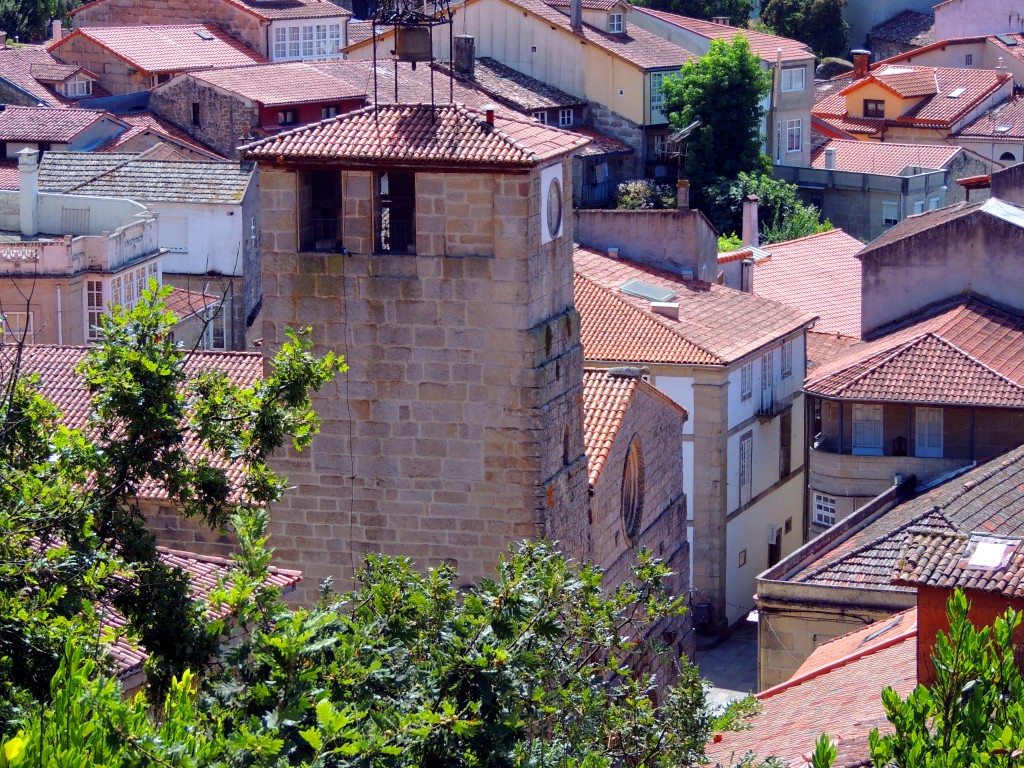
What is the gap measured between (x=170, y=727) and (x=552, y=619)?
14.8 ft

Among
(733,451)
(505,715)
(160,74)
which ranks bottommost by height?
(733,451)

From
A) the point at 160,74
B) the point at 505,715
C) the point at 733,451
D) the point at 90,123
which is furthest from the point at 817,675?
the point at 160,74

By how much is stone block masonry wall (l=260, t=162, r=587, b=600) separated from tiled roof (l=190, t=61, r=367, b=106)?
36038 millimetres

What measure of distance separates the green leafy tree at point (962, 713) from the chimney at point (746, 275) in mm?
39419

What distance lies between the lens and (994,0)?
322 ft

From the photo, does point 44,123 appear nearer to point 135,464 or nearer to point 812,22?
point 135,464

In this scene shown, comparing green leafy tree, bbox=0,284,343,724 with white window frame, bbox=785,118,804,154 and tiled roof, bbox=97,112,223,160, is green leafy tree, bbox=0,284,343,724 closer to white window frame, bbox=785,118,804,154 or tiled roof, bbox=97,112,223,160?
tiled roof, bbox=97,112,223,160

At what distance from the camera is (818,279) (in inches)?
2277

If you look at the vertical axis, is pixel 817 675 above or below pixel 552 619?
below

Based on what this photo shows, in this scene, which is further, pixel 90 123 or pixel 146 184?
pixel 90 123

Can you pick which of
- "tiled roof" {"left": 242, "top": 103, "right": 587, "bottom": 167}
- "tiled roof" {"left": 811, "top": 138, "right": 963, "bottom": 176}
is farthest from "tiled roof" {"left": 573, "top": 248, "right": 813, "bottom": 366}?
"tiled roof" {"left": 811, "top": 138, "right": 963, "bottom": 176}

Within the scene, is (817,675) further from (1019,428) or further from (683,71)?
(683,71)

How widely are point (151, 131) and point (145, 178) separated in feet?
31.8

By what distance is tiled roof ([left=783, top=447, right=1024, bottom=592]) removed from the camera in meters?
28.9
